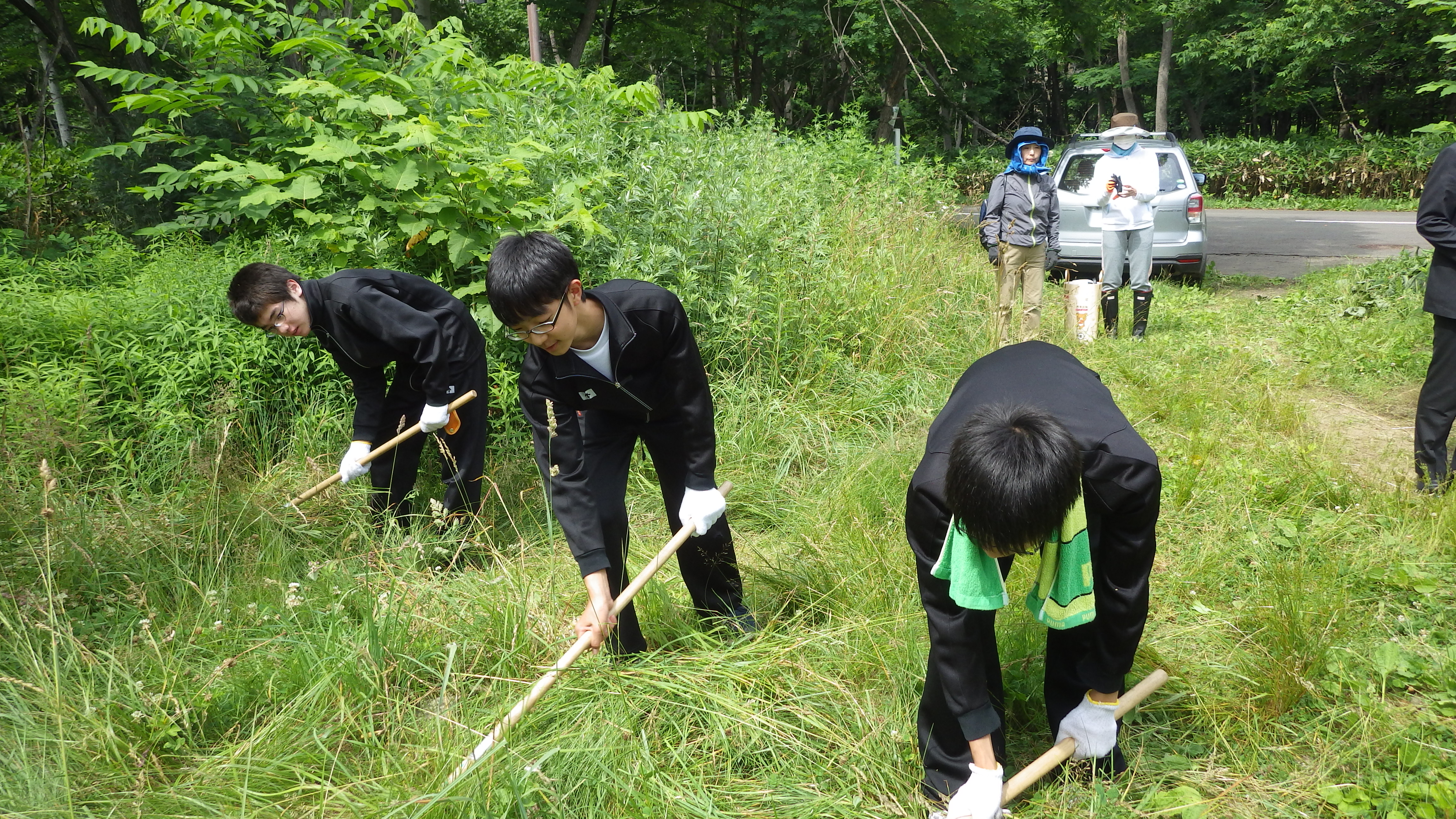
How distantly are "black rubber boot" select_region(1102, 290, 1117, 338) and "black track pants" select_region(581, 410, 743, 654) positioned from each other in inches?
193

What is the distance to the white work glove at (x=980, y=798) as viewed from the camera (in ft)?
6.75

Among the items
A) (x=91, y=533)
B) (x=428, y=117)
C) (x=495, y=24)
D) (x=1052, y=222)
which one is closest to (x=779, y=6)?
(x=495, y=24)

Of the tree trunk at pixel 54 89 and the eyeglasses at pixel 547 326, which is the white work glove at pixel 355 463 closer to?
the eyeglasses at pixel 547 326

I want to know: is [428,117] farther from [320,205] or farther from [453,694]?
[453,694]

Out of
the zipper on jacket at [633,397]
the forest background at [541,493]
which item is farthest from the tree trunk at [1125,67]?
the zipper on jacket at [633,397]

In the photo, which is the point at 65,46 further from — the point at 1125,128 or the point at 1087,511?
the point at 1087,511

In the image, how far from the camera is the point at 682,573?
299cm

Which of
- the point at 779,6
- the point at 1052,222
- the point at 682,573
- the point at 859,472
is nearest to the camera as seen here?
the point at 682,573

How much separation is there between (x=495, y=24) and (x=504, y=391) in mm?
18272

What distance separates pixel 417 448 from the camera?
394cm

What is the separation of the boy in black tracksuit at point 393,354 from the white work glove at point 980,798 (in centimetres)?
244

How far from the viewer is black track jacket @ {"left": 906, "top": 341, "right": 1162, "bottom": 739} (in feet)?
5.89

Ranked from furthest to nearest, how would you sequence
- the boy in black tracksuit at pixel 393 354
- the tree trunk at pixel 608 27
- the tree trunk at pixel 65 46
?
the tree trunk at pixel 608 27 → the tree trunk at pixel 65 46 → the boy in black tracksuit at pixel 393 354

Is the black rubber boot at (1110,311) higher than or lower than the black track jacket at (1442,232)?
lower
